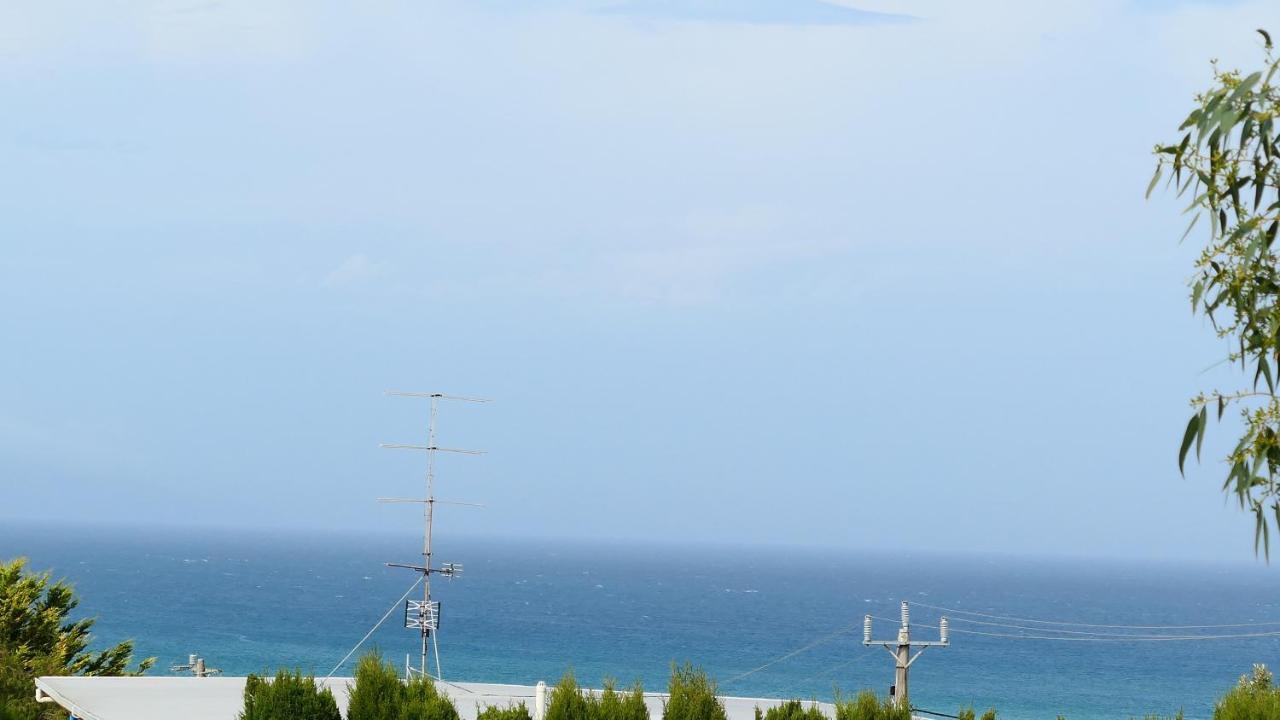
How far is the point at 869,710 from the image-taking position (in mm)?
16203

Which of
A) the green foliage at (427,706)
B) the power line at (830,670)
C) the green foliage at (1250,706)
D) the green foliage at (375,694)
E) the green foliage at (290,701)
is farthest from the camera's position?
the power line at (830,670)

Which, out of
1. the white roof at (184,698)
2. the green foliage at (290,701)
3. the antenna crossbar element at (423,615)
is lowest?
the white roof at (184,698)

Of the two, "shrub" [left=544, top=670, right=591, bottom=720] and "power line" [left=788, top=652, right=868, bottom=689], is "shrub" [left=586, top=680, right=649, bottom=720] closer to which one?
"shrub" [left=544, top=670, right=591, bottom=720]

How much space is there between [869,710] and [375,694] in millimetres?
6286

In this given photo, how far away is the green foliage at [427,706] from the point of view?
1738 centimetres

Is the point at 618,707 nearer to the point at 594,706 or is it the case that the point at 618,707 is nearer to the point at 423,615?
the point at 594,706

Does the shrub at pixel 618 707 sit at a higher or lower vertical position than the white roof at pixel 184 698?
higher

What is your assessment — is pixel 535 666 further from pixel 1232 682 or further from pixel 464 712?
pixel 464 712

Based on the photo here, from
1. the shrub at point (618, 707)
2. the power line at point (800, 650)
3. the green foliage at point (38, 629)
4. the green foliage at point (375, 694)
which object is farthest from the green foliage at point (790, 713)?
the power line at point (800, 650)

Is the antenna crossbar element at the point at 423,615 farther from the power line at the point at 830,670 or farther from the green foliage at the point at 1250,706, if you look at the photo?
the power line at the point at 830,670

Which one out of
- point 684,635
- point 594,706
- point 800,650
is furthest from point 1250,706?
point 684,635

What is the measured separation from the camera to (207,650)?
303 feet

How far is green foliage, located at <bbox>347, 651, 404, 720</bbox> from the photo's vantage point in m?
17.8

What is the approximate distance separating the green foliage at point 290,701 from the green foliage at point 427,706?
1.02 m
